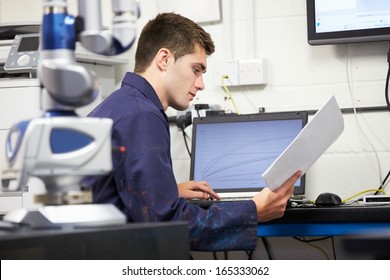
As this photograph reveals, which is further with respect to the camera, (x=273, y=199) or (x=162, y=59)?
(x=162, y=59)

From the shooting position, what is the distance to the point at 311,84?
8.82ft

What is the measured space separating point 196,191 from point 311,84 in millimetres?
768

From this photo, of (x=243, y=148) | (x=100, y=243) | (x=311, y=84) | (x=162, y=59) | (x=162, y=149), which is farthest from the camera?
(x=311, y=84)

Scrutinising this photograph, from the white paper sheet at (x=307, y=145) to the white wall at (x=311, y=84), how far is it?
805 mm

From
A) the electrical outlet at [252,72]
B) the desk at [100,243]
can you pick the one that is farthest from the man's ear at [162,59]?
the desk at [100,243]

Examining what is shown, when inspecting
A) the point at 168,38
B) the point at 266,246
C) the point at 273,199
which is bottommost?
the point at 266,246

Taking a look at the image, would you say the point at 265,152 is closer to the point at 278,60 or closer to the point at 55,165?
the point at 278,60

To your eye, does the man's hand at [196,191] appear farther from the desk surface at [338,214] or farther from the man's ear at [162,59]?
the man's ear at [162,59]

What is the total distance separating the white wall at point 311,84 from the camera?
2.60 m

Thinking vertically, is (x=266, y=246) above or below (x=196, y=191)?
below

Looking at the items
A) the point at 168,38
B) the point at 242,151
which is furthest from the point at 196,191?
the point at 168,38

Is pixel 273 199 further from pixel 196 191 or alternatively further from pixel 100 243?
pixel 100 243

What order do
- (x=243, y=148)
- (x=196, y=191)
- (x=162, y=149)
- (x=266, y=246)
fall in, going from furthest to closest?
(x=266, y=246) → (x=243, y=148) → (x=196, y=191) → (x=162, y=149)
